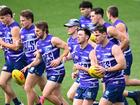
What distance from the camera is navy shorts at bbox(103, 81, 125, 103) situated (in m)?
13.2

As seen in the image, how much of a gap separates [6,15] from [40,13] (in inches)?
449

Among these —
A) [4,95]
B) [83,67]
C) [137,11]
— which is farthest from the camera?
[137,11]

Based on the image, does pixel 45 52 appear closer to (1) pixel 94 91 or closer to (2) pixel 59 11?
(1) pixel 94 91

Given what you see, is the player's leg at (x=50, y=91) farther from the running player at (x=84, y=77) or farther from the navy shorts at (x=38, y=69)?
the running player at (x=84, y=77)

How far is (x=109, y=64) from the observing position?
43.3 ft

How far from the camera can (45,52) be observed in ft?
48.3

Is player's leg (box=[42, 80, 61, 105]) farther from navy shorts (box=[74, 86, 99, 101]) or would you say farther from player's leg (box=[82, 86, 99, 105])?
player's leg (box=[82, 86, 99, 105])


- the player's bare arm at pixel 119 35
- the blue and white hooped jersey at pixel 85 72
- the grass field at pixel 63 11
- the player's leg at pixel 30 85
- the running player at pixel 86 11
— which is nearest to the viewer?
the blue and white hooped jersey at pixel 85 72

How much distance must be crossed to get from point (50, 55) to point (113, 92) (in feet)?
6.87

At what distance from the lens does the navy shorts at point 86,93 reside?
1374 centimetres

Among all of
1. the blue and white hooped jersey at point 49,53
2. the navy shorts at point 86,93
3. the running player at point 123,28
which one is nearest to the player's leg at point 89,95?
the navy shorts at point 86,93

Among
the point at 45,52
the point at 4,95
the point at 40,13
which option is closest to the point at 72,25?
the point at 45,52

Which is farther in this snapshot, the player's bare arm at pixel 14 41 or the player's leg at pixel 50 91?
the player's bare arm at pixel 14 41

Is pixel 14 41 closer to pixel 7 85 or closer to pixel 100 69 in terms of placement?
pixel 7 85
